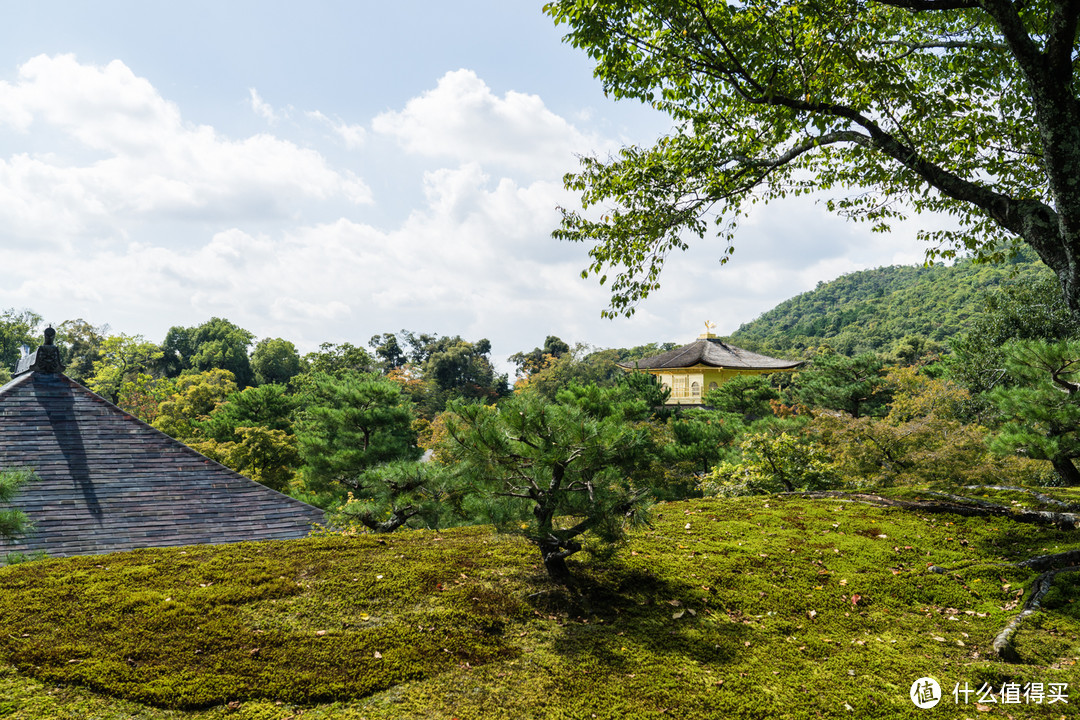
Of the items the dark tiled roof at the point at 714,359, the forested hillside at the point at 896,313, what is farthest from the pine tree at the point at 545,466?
the forested hillside at the point at 896,313

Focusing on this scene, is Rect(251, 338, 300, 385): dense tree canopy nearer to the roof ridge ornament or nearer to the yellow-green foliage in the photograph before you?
the roof ridge ornament

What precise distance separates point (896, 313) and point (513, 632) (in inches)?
1618

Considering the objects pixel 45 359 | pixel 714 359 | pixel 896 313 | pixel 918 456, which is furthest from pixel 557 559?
pixel 896 313

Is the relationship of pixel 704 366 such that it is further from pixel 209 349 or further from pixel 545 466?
pixel 209 349

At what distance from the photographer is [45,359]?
7.05m

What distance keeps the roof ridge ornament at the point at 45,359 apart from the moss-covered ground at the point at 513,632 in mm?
5076

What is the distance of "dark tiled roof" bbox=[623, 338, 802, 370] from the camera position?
78.1 feet

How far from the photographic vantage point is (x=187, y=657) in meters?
2.23

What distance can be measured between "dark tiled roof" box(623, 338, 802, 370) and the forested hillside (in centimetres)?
683

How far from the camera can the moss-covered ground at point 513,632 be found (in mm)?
2076

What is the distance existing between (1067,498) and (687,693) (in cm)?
491

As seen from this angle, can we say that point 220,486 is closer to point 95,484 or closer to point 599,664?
point 95,484

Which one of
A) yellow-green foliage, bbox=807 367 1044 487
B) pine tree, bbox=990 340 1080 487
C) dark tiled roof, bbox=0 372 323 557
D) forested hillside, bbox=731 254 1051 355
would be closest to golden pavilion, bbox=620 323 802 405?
forested hillside, bbox=731 254 1051 355

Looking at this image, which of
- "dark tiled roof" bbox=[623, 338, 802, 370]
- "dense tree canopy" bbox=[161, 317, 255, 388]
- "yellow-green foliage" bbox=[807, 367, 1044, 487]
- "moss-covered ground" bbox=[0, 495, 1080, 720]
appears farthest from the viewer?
"dense tree canopy" bbox=[161, 317, 255, 388]
